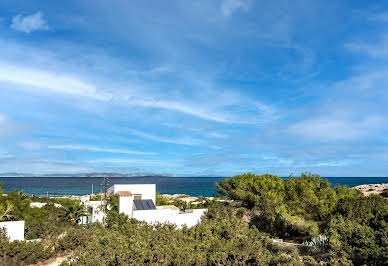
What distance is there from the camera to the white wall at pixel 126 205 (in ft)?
69.4

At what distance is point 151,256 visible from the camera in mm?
11102

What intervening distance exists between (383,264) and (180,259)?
8.00 metres

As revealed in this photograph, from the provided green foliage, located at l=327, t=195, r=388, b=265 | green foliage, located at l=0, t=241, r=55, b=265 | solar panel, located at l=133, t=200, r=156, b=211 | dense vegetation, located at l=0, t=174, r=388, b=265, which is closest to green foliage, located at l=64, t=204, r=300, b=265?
dense vegetation, located at l=0, t=174, r=388, b=265

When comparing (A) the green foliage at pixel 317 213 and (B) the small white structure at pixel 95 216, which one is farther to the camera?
(B) the small white structure at pixel 95 216

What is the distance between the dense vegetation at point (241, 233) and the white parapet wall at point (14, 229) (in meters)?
0.99

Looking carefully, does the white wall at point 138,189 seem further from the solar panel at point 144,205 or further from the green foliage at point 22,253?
the green foliage at point 22,253

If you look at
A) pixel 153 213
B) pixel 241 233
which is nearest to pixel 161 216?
pixel 153 213

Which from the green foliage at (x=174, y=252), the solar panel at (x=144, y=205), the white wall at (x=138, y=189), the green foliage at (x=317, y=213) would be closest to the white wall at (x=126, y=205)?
the solar panel at (x=144, y=205)

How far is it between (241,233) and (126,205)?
9162 mm

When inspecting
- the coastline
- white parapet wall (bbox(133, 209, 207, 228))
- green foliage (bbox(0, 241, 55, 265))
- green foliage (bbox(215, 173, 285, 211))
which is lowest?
the coastline

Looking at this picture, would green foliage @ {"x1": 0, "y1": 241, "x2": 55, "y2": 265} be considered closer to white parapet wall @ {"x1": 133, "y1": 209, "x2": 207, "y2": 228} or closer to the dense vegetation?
the dense vegetation

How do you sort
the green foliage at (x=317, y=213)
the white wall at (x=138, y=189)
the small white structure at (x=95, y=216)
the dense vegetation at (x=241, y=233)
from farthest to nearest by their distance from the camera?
1. the white wall at (x=138, y=189)
2. the small white structure at (x=95, y=216)
3. the green foliage at (x=317, y=213)
4. the dense vegetation at (x=241, y=233)

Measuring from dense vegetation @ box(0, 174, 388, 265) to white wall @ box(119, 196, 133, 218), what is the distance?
54 centimetres

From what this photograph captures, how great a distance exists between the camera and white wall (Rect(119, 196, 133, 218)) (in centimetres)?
2114
